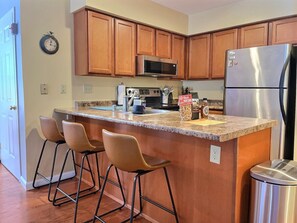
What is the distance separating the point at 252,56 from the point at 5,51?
10.7 ft

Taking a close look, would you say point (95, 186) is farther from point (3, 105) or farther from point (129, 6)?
point (129, 6)

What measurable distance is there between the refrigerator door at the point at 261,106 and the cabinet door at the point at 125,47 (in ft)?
4.77

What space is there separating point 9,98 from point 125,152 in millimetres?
2340

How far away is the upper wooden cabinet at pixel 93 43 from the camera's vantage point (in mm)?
2936

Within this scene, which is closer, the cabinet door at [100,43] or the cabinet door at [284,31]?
the cabinet door at [100,43]

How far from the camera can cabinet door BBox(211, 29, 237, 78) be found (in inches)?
147

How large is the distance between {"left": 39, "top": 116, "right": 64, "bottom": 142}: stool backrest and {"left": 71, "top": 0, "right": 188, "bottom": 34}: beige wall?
4.83 ft

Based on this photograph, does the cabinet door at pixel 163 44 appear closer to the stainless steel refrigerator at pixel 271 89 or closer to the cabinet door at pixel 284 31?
the stainless steel refrigerator at pixel 271 89

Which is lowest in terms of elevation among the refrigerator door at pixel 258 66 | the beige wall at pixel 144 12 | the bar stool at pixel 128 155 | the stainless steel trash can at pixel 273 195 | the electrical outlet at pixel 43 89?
the stainless steel trash can at pixel 273 195

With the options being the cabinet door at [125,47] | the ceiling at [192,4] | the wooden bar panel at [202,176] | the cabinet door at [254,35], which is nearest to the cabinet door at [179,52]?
the ceiling at [192,4]

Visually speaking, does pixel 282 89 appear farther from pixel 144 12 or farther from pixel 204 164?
pixel 144 12

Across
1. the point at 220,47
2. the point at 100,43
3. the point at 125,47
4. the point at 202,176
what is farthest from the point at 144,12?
the point at 202,176

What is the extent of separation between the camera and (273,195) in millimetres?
1419

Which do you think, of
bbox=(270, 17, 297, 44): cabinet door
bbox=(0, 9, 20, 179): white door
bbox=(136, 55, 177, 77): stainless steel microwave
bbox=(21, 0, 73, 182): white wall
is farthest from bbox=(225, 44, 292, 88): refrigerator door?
bbox=(0, 9, 20, 179): white door
